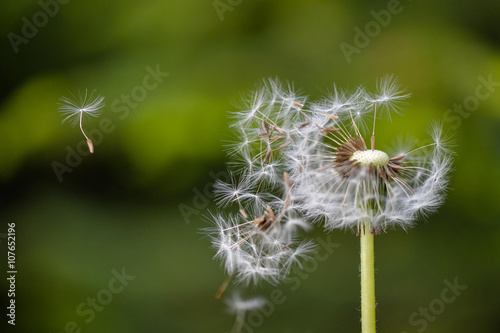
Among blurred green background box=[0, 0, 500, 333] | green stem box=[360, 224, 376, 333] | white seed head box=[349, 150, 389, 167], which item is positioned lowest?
green stem box=[360, 224, 376, 333]

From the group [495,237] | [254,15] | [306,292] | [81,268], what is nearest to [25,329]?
[81,268]

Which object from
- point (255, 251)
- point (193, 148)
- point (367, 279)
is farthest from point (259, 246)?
point (193, 148)

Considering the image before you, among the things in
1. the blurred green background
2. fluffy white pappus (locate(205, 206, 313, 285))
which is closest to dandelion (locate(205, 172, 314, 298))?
fluffy white pappus (locate(205, 206, 313, 285))

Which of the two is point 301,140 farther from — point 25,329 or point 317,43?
point 25,329

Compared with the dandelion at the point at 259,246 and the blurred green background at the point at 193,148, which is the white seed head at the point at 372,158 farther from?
the blurred green background at the point at 193,148

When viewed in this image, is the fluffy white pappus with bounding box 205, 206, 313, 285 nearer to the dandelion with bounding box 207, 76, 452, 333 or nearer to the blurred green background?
the dandelion with bounding box 207, 76, 452, 333

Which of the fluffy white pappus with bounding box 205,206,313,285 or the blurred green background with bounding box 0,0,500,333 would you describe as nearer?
the fluffy white pappus with bounding box 205,206,313,285

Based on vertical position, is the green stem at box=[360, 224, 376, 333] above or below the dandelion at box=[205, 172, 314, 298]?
below

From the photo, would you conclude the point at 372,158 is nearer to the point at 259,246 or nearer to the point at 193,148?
the point at 259,246
